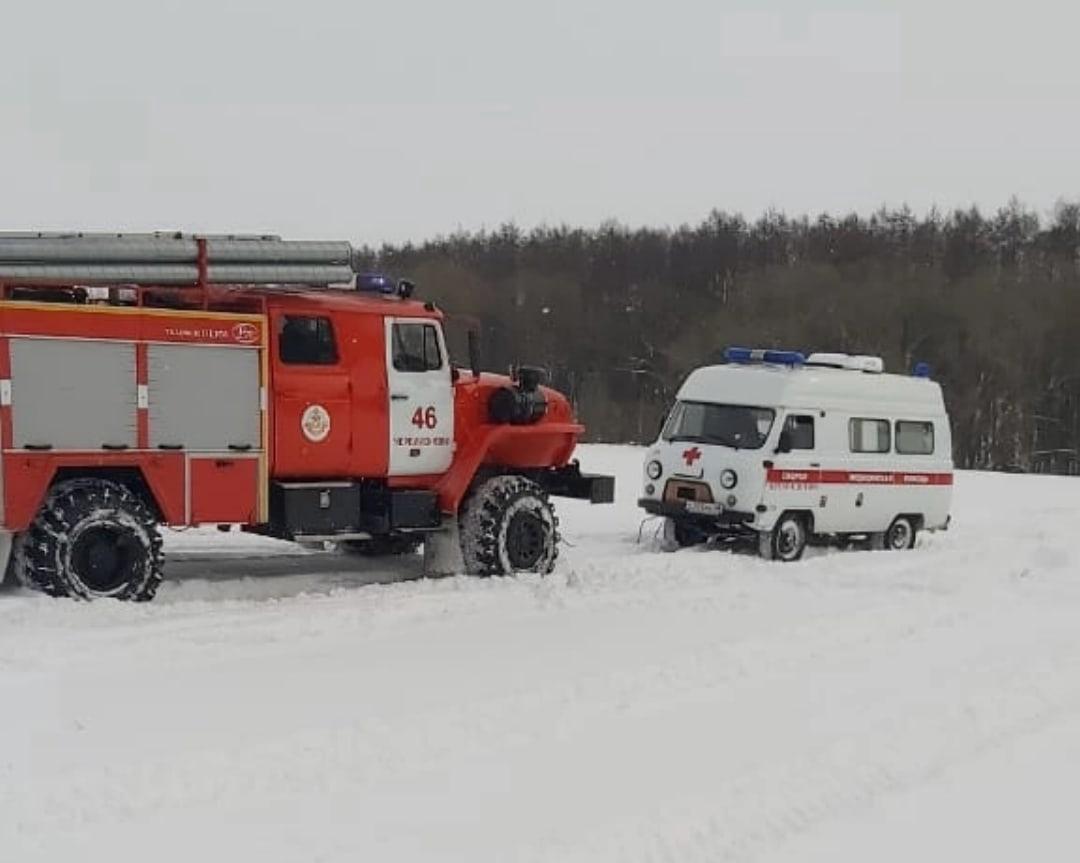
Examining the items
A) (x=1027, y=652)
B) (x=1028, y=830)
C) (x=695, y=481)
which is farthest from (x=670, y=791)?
(x=695, y=481)

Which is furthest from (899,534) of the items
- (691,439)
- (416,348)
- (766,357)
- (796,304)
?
(796,304)

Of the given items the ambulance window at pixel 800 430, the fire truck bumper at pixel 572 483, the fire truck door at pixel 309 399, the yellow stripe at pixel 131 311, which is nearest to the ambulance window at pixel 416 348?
the fire truck door at pixel 309 399

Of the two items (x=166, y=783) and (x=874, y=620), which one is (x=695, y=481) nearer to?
(x=874, y=620)

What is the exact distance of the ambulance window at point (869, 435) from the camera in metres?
17.5

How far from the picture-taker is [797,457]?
1662cm

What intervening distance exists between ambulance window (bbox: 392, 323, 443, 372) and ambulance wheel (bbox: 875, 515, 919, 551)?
812 cm

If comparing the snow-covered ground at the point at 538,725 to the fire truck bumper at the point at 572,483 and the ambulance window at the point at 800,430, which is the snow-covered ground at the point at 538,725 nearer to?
the fire truck bumper at the point at 572,483

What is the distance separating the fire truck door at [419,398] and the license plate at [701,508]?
458cm

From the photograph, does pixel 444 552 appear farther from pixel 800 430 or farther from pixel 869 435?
pixel 869 435

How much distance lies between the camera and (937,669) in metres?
8.57

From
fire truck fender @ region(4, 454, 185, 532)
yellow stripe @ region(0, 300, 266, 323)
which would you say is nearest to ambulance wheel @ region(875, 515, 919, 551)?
yellow stripe @ region(0, 300, 266, 323)

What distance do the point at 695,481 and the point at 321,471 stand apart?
6.11m

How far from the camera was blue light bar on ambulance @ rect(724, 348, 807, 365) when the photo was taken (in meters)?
17.2

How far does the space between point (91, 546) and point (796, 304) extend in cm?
5677
